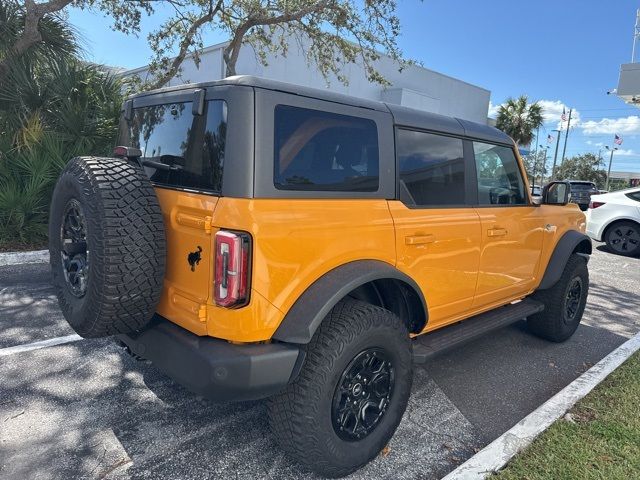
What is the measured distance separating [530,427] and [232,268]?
84.8 inches

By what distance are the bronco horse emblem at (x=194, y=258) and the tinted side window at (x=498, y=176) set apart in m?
2.17

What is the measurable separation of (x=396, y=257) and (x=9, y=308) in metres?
3.94

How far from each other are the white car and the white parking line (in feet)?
35.3

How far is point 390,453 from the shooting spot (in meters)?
2.66

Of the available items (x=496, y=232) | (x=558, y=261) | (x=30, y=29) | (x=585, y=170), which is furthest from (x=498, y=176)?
(x=585, y=170)

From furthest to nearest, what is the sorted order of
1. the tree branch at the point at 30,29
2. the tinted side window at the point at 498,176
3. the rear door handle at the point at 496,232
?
the tree branch at the point at 30,29
the tinted side window at the point at 498,176
the rear door handle at the point at 496,232

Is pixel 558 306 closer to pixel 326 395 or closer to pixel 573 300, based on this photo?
pixel 573 300

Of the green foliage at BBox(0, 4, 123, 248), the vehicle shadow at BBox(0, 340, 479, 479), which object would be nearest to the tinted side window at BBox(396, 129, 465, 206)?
the vehicle shadow at BBox(0, 340, 479, 479)

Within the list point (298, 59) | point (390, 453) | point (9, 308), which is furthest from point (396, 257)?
point (298, 59)

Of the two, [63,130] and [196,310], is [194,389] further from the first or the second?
[63,130]

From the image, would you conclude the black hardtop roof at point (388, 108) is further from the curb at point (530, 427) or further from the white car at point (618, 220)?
the white car at point (618, 220)

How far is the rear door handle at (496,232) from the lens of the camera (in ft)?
11.1

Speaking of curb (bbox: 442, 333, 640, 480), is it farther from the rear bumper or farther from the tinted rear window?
the tinted rear window

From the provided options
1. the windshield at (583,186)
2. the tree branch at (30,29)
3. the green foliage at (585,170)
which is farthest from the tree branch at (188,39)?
the green foliage at (585,170)
